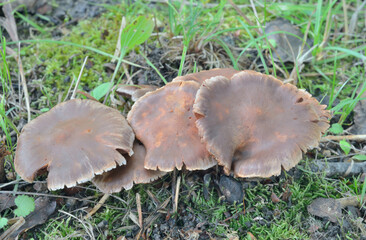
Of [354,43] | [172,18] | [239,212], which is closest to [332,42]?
[354,43]

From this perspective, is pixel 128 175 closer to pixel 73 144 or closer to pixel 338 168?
pixel 73 144

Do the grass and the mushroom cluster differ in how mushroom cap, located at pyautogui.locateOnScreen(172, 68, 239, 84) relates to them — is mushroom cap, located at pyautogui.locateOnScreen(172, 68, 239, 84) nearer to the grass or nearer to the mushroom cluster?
the mushroom cluster

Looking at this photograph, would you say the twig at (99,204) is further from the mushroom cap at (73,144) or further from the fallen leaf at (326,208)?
the fallen leaf at (326,208)

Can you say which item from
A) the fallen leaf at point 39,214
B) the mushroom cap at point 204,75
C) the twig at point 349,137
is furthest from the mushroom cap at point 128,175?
the twig at point 349,137

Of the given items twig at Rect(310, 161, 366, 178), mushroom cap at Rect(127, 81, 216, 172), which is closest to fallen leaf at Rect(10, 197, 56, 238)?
mushroom cap at Rect(127, 81, 216, 172)

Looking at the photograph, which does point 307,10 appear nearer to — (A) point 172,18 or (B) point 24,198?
(A) point 172,18

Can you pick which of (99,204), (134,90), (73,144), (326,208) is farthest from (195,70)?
(326,208)
